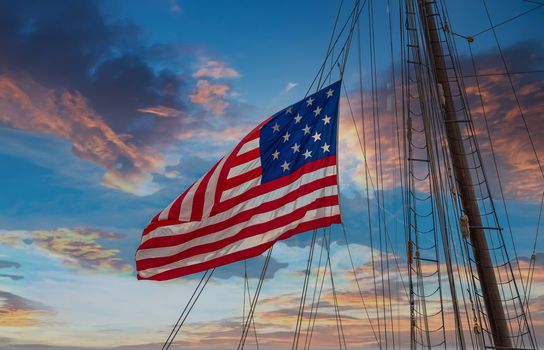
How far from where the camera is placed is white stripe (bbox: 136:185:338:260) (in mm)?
13025

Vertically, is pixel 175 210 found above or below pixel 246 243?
above

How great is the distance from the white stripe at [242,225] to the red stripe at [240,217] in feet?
0.31

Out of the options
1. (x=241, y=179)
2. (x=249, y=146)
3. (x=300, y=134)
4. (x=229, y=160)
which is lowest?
(x=241, y=179)

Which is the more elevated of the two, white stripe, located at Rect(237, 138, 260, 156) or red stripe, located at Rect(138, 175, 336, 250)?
white stripe, located at Rect(237, 138, 260, 156)

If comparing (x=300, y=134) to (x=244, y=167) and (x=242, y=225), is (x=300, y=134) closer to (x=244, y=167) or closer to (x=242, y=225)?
(x=244, y=167)

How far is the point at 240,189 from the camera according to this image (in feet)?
46.1

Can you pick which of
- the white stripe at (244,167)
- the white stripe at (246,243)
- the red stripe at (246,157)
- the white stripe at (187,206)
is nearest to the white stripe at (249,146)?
the red stripe at (246,157)

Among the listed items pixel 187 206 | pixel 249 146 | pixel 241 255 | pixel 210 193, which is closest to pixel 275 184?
pixel 249 146

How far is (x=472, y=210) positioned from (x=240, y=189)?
24.0ft

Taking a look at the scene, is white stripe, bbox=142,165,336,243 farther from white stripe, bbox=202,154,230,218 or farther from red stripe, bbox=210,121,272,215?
red stripe, bbox=210,121,272,215

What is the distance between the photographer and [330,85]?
47.4 feet

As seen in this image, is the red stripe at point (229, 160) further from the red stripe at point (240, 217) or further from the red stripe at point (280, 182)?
the red stripe at point (240, 217)

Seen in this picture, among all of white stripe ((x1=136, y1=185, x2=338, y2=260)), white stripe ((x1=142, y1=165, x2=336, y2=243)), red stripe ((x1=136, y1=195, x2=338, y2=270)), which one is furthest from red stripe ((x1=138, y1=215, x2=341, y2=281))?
white stripe ((x1=142, y1=165, x2=336, y2=243))

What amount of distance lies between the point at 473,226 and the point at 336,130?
5.29m
